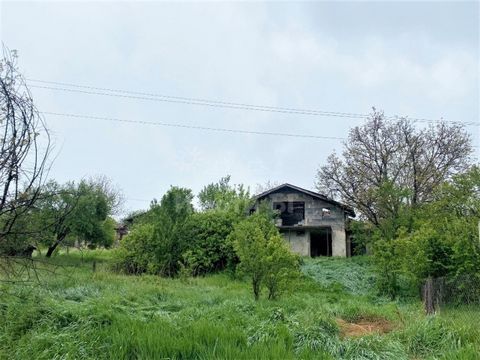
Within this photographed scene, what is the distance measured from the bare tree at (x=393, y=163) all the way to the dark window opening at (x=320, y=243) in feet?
20.5

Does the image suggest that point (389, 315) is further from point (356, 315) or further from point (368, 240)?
point (368, 240)

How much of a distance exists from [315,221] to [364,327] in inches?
935

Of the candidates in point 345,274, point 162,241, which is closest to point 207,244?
point 162,241

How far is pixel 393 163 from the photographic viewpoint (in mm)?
26219

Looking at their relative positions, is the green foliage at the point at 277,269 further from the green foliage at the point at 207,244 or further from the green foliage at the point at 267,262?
the green foliage at the point at 207,244

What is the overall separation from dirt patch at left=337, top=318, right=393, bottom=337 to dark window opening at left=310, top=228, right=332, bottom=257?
24665 mm

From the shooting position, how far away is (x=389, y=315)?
902 centimetres

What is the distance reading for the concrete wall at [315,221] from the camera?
31072mm

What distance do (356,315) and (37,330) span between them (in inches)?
244

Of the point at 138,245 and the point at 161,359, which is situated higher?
the point at 138,245

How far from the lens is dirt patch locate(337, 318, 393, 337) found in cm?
702

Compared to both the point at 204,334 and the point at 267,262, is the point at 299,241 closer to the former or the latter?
the point at 267,262

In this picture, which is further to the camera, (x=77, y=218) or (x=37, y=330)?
(x=77, y=218)

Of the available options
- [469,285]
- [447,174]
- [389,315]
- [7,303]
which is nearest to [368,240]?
[447,174]
